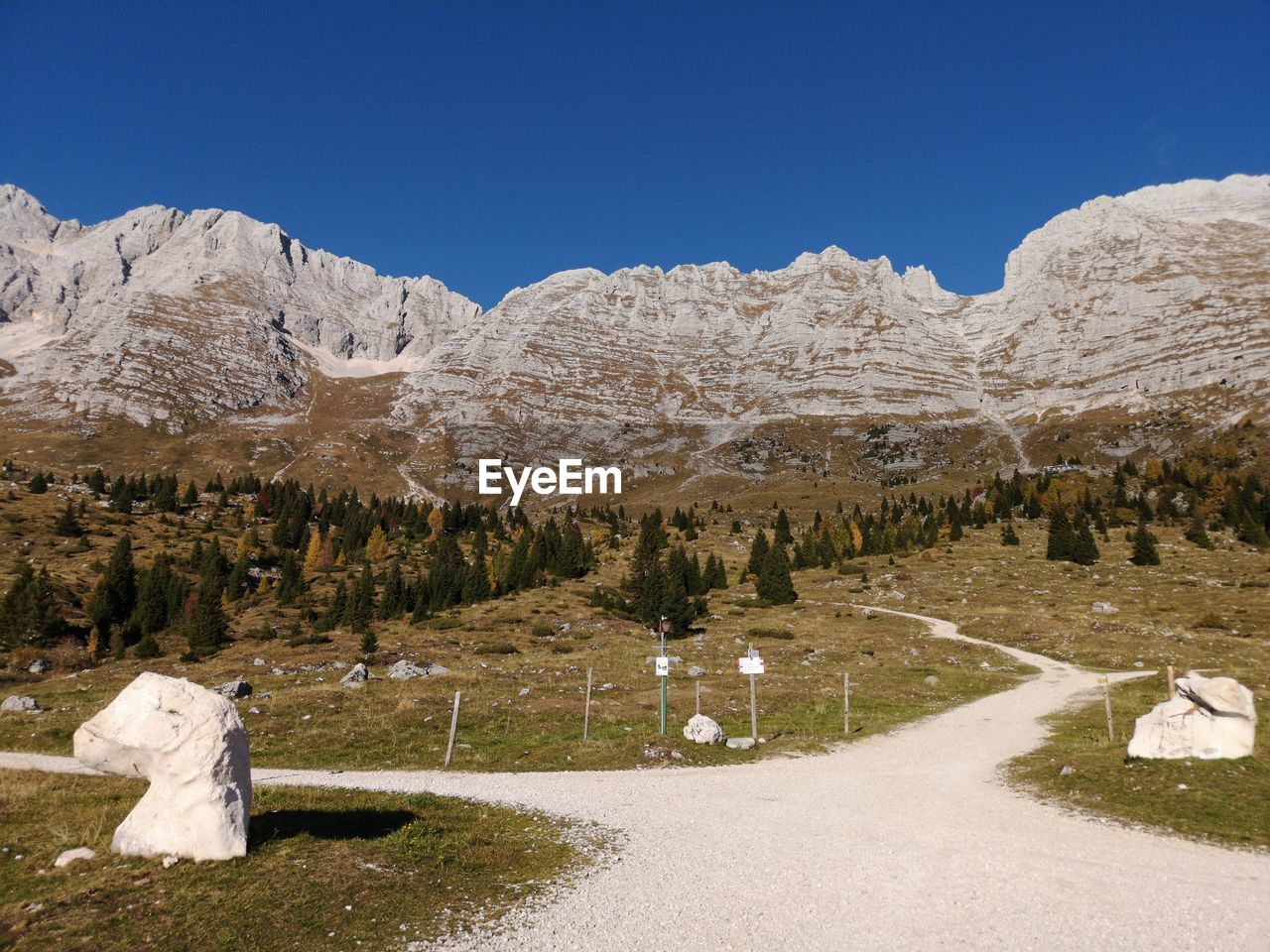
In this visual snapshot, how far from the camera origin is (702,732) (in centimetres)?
2562

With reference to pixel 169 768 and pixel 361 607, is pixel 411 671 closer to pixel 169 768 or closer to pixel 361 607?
pixel 169 768

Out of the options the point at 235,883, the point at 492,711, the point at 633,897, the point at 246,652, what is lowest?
the point at 246,652

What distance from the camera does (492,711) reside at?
32.2 meters

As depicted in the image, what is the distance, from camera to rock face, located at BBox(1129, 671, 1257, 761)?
18.3 metres

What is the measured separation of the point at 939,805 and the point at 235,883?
16.8 meters

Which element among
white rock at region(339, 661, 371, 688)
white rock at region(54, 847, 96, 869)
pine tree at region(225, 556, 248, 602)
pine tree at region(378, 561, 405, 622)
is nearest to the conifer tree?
pine tree at region(378, 561, 405, 622)

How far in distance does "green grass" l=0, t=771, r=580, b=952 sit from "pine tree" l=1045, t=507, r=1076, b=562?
10643cm

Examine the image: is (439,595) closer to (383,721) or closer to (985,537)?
(383,721)

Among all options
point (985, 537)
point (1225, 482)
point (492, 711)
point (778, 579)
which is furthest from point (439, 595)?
point (1225, 482)

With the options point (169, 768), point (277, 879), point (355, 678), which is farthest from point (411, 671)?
point (277, 879)

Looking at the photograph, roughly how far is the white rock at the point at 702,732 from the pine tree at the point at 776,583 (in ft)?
207

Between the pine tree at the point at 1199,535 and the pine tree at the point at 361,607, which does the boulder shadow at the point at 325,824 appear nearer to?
the pine tree at the point at 361,607

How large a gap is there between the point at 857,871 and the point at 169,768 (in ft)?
39.8

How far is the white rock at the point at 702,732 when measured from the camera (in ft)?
83.7
